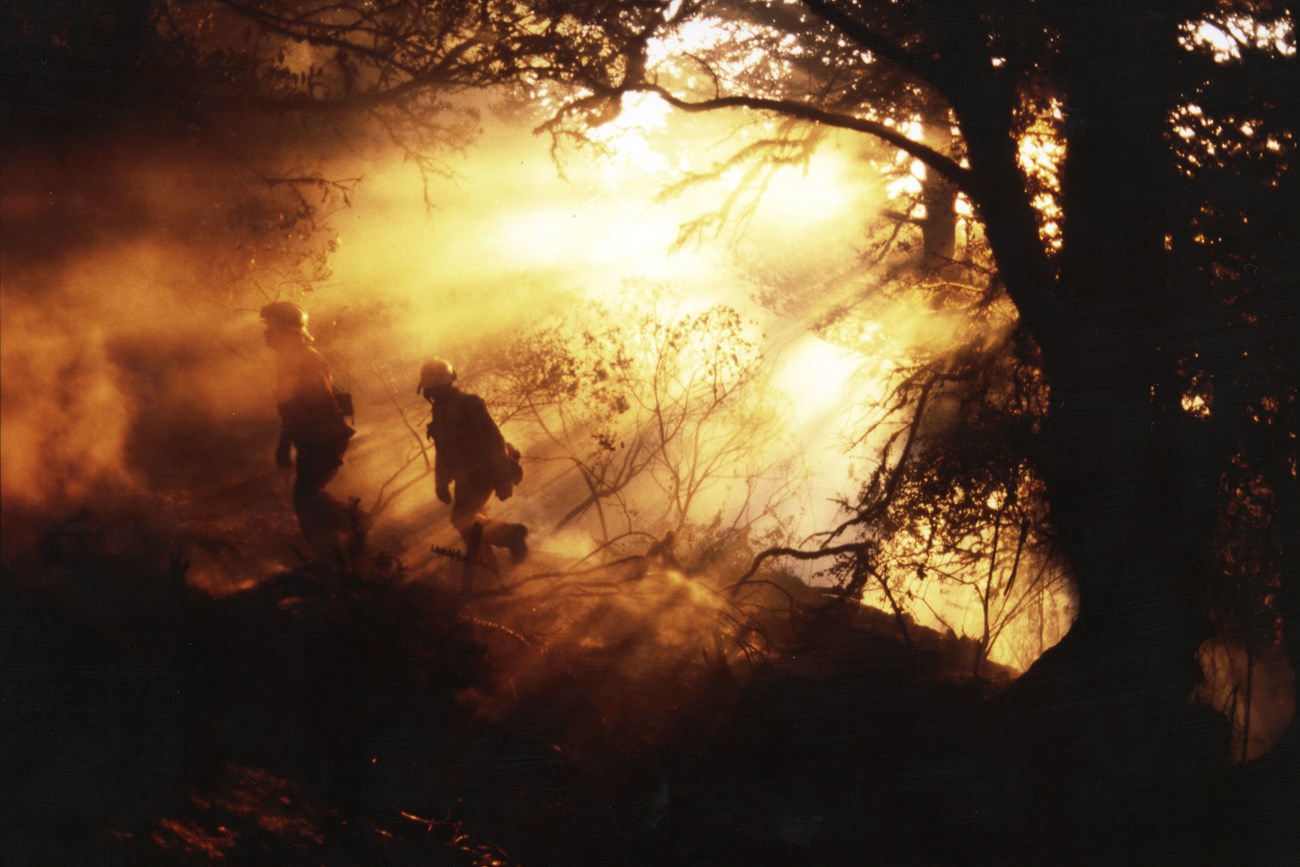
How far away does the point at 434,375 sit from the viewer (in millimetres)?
3838

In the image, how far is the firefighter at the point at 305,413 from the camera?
12.6 ft

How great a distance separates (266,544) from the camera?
11.2 feet

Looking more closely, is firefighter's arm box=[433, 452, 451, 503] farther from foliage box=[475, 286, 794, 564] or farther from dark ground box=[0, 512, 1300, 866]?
dark ground box=[0, 512, 1300, 866]

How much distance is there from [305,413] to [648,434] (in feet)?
6.15

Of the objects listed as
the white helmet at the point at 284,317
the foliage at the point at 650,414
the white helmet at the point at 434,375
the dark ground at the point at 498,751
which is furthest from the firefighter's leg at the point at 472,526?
the white helmet at the point at 284,317

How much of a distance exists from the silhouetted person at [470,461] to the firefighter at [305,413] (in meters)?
0.47

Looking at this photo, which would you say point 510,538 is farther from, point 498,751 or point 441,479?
point 498,751

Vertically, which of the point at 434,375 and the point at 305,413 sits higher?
the point at 434,375

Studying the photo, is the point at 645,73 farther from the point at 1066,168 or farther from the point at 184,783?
the point at 184,783

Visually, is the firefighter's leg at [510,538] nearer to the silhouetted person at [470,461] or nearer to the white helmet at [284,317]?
the silhouetted person at [470,461]

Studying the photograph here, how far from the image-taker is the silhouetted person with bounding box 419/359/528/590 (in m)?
3.84

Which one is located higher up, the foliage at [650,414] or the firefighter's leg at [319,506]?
the foliage at [650,414]

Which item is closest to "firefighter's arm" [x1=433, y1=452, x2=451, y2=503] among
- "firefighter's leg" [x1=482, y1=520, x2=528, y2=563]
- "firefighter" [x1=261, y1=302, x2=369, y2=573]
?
"firefighter's leg" [x1=482, y1=520, x2=528, y2=563]

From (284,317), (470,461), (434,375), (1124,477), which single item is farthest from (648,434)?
(1124,477)
